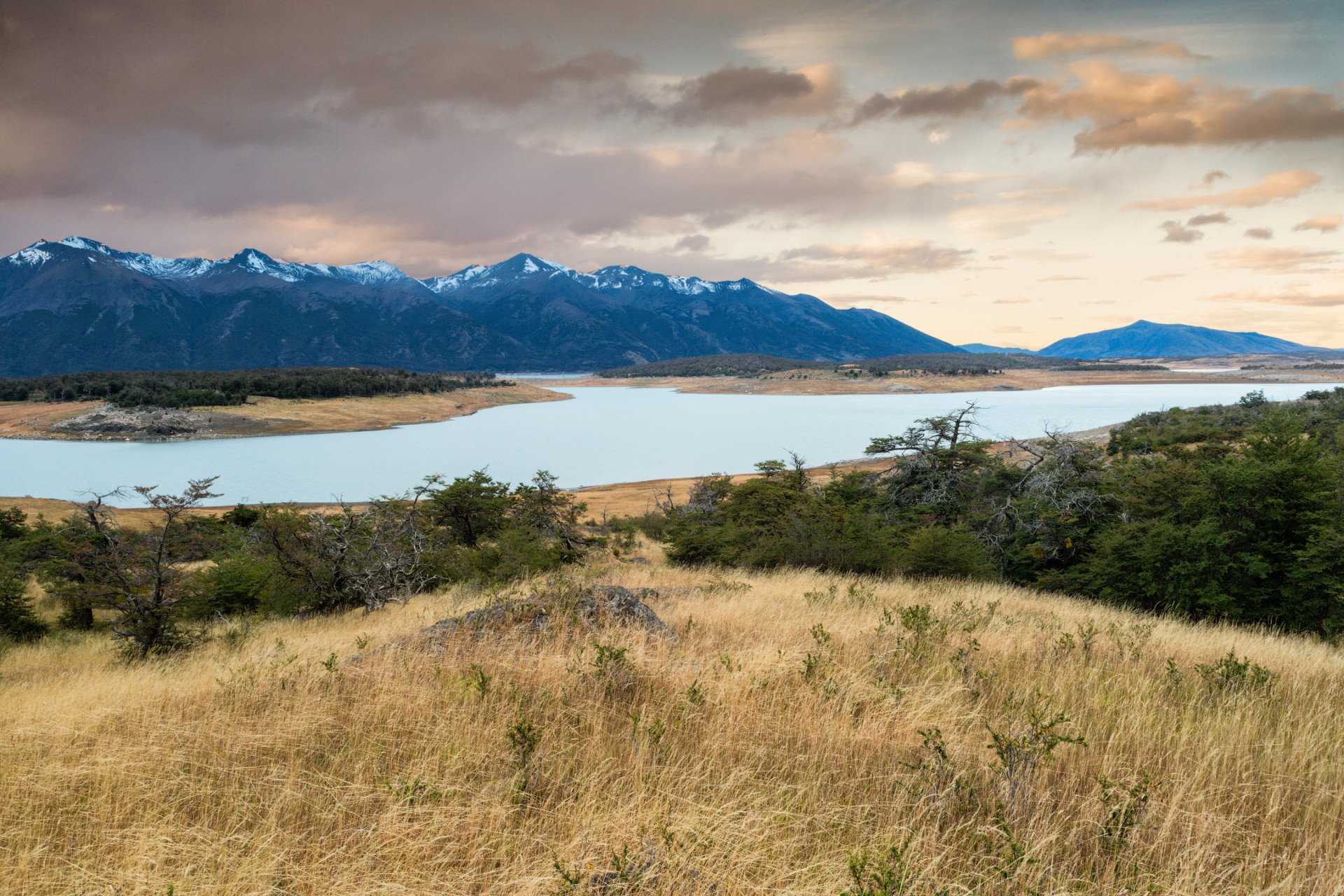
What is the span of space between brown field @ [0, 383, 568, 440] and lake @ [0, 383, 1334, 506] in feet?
12.8

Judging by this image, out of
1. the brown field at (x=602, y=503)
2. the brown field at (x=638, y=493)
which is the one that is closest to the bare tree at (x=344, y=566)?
the brown field at (x=638, y=493)

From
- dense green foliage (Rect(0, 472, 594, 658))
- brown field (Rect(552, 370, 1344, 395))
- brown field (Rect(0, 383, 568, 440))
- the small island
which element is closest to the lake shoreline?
dense green foliage (Rect(0, 472, 594, 658))

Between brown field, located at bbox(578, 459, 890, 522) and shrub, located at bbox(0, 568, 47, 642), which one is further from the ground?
shrub, located at bbox(0, 568, 47, 642)

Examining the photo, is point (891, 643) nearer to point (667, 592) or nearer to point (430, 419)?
point (667, 592)

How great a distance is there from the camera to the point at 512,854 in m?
3.03

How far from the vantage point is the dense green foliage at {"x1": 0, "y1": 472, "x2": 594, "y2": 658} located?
950 cm

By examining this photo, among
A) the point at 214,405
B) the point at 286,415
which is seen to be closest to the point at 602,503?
the point at 286,415

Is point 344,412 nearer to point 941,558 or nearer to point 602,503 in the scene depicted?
point 602,503

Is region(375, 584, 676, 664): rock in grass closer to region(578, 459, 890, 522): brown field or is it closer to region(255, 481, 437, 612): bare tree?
region(255, 481, 437, 612): bare tree

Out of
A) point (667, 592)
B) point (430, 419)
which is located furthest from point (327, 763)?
point (430, 419)

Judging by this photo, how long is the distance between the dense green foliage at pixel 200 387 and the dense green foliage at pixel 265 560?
76812 mm

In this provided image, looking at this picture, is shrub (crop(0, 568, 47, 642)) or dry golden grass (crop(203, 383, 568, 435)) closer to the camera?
shrub (crop(0, 568, 47, 642))

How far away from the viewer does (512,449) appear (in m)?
69.1

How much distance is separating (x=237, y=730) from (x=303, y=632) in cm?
637
